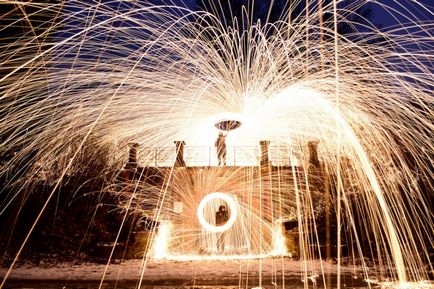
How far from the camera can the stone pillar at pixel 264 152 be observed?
45.6ft

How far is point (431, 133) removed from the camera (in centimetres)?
1470

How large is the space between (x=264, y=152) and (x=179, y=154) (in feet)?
10.6

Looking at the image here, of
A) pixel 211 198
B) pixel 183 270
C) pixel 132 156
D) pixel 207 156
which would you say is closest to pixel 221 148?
pixel 207 156

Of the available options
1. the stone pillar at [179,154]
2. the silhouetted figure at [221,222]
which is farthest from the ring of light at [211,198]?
the stone pillar at [179,154]

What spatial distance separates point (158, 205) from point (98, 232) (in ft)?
8.03

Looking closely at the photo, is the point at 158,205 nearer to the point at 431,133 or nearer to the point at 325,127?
the point at 325,127

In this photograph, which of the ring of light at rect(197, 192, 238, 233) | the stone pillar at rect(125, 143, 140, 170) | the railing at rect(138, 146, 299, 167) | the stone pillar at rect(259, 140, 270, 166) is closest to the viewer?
the ring of light at rect(197, 192, 238, 233)

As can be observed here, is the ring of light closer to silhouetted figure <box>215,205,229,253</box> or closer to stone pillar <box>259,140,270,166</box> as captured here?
silhouetted figure <box>215,205,229,253</box>

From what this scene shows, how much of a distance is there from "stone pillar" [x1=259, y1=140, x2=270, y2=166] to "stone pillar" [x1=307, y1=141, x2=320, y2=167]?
1572mm

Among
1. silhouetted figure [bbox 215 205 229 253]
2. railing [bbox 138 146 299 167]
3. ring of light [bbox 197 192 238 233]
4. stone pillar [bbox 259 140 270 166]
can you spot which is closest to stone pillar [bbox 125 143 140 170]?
railing [bbox 138 146 299 167]

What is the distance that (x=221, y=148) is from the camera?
14.2 metres

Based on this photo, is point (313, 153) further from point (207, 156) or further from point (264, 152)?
point (207, 156)

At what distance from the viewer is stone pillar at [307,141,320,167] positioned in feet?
45.2

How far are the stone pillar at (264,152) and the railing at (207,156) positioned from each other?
1.96ft
